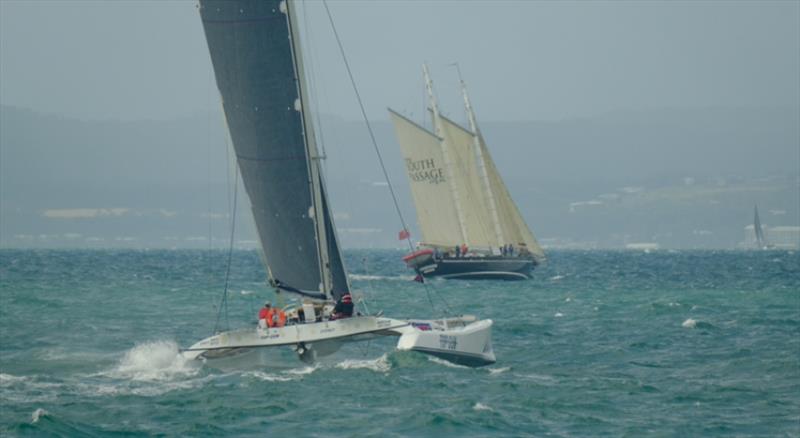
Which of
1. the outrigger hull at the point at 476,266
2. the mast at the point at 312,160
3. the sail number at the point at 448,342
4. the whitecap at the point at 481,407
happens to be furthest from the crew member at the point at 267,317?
the outrigger hull at the point at 476,266

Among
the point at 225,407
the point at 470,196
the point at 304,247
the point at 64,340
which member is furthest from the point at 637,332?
the point at 470,196

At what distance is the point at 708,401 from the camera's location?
34094mm

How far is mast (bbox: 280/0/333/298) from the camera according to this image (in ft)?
129

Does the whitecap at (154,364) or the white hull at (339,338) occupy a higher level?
the white hull at (339,338)

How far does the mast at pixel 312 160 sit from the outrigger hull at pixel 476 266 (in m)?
61.3

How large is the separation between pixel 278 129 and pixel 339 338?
22.3 ft

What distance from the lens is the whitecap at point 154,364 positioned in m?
37.9

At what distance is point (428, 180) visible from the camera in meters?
103

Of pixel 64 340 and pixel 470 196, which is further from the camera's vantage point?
pixel 470 196

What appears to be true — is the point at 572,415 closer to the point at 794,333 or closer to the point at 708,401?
the point at 708,401

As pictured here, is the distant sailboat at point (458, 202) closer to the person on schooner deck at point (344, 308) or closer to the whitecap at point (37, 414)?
the person on schooner deck at point (344, 308)

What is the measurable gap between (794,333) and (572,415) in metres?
24.6

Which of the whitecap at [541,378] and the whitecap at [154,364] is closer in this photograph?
the whitecap at [541,378]

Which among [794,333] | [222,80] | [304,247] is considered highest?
[222,80]
